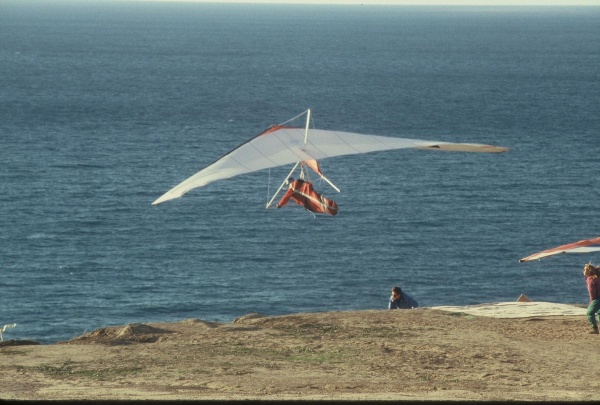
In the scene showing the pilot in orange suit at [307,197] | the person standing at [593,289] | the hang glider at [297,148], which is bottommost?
the person standing at [593,289]

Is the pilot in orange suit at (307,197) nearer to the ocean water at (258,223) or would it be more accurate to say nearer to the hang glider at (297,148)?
the hang glider at (297,148)

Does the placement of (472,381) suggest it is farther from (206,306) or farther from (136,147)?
(136,147)

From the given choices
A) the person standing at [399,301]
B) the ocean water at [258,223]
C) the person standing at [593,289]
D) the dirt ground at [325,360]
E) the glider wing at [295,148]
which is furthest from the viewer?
the ocean water at [258,223]

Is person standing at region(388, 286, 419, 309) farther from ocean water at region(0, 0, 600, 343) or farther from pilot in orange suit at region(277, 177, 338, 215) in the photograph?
ocean water at region(0, 0, 600, 343)

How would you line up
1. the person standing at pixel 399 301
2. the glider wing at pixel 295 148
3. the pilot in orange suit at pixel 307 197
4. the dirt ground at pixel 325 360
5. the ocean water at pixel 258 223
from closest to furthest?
the dirt ground at pixel 325 360
the glider wing at pixel 295 148
the pilot in orange suit at pixel 307 197
the person standing at pixel 399 301
the ocean water at pixel 258 223

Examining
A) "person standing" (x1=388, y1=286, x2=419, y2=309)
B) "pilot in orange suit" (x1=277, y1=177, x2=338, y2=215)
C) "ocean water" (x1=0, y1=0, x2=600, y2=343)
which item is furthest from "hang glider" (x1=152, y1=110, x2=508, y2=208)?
"ocean water" (x1=0, y1=0, x2=600, y2=343)

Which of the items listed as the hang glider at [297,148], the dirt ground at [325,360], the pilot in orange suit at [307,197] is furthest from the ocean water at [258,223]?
the dirt ground at [325,360]
